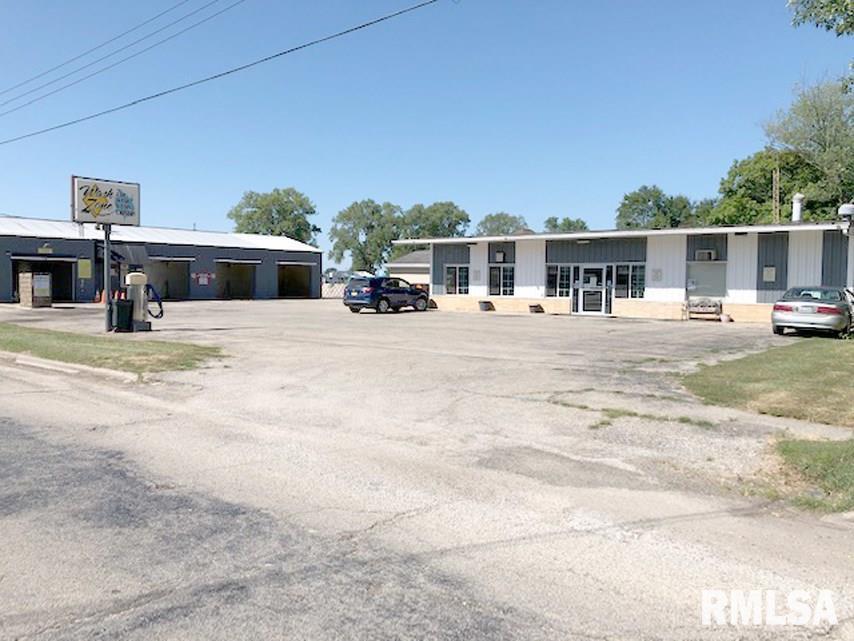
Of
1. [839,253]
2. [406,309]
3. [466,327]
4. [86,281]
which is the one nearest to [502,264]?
[406,309]

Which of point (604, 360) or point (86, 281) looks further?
point (86, 281)

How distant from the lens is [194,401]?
945 centimetres

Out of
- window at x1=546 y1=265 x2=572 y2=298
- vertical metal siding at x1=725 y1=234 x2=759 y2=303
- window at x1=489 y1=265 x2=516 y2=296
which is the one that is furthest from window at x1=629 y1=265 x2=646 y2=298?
window at x1=489 y1=265 x2=516 y2=296

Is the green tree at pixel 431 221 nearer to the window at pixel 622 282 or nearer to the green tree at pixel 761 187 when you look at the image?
the green tree at pixel 761 187

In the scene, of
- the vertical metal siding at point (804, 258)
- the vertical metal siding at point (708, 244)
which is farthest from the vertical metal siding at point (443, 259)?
the vertical metal siding at point (804, 258)

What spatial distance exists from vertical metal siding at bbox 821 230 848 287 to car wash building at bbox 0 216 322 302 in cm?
3482

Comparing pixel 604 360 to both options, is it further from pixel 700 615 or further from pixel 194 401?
pixel 700 615

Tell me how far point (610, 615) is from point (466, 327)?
19.5 meters

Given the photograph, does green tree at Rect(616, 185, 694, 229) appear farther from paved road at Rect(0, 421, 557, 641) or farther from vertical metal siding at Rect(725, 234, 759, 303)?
paved road at Rect(0, 421, 557, 641)

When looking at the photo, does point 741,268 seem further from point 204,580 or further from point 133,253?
point 133,253

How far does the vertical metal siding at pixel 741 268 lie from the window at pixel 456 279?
1313 cm

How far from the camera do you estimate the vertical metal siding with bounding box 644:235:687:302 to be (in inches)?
1099

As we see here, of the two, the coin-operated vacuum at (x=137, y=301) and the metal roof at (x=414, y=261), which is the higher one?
the metal roof at (x=414, y=261)

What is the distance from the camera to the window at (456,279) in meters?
35.1
